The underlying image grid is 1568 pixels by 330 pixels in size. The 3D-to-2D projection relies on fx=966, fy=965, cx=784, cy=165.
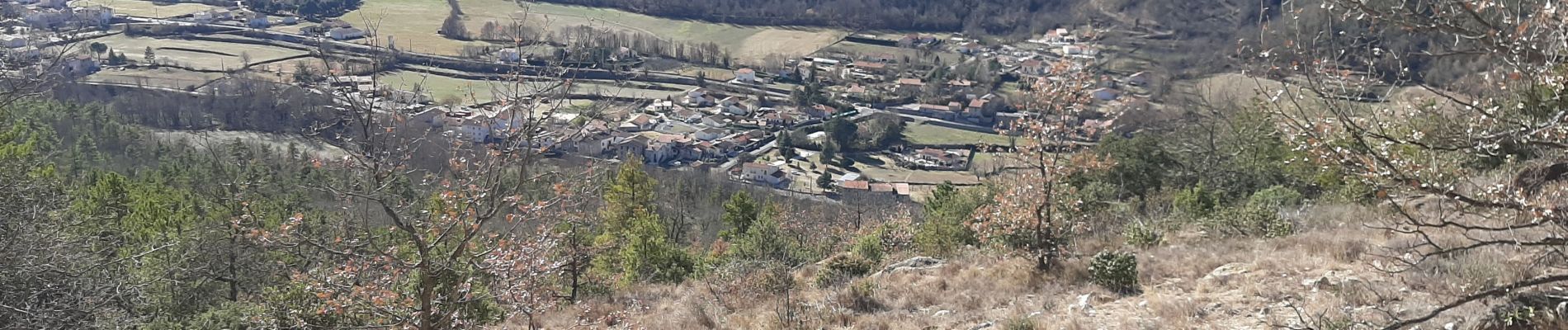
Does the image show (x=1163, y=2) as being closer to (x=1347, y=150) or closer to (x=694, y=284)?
(x=694, y=284)

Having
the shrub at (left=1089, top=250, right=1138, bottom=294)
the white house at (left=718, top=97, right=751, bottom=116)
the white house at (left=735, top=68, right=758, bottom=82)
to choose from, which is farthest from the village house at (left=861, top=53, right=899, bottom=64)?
the shrub at (left=1089, top=250, right=1138, bottom=294)

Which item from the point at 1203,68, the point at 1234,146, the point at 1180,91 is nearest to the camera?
the point at 1234,146

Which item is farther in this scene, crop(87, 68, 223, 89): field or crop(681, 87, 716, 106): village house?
crop(681, 87, 716, 106): village house

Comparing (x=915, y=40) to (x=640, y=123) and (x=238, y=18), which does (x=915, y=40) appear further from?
(x=238, y=18)

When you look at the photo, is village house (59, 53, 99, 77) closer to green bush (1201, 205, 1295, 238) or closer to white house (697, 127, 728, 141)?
white house (697, 127, 728, 141)

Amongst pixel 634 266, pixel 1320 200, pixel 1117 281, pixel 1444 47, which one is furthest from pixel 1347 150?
pixel 634 266

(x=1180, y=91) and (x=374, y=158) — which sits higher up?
(x=374, y=158)

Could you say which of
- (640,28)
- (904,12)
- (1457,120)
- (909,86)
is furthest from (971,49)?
(1457,120)
